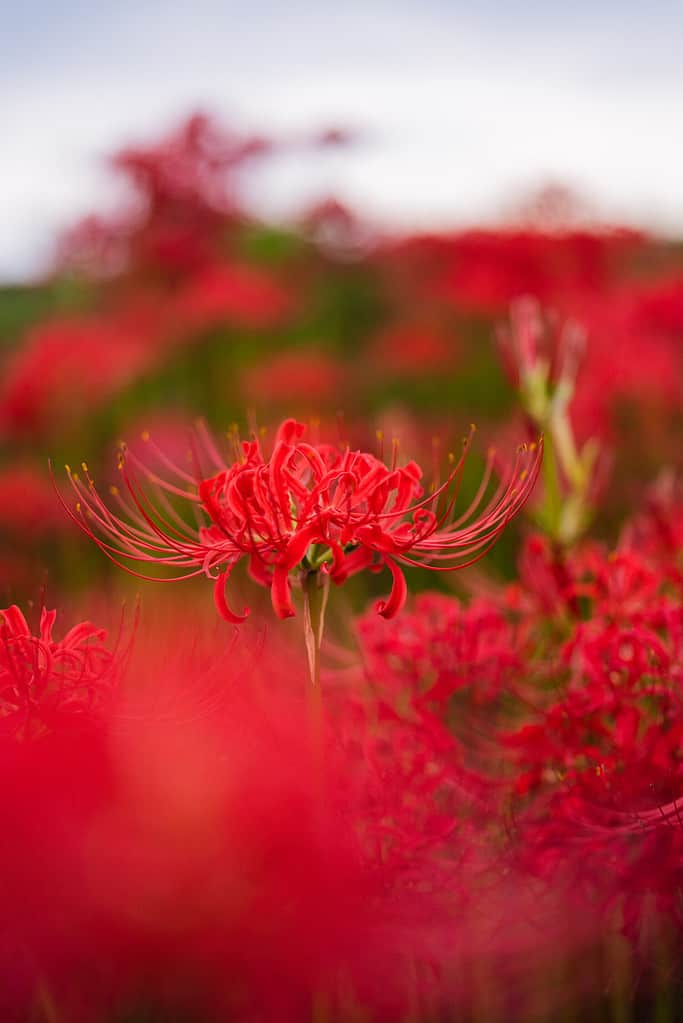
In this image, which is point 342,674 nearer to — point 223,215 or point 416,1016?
point 416,1016

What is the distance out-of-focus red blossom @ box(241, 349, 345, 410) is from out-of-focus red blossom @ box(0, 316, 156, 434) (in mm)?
270

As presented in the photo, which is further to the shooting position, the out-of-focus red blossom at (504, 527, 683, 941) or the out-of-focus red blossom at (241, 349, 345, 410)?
the out-of-focus red blossom at (241, 349, 345, 410)

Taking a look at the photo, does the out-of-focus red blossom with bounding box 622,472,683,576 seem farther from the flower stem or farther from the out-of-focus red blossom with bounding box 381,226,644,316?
the out-of-focus red blossom with bounding box 381,226,644,316

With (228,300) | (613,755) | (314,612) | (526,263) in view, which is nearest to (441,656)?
(613,755)

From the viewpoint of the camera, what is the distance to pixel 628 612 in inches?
41.6

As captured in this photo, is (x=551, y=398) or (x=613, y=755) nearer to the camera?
(x=613, y=755)

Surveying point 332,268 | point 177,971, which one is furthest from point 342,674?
point 332,268

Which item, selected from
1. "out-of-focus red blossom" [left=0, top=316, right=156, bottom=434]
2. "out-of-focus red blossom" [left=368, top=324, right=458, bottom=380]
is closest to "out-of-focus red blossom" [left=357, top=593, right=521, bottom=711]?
"out-of-focus red blossom" [left=0, top=316, right=156, bottom=434]

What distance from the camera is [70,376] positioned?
2521 mm

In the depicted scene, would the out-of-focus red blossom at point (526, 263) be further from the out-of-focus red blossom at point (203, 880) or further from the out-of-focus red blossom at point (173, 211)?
the out-of-focus red blossom at point (203, 880)

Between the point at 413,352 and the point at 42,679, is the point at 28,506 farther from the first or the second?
the point at 42,679

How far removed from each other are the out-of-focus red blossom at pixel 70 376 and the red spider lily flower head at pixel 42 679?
1.77 m

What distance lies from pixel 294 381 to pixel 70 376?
54 cm

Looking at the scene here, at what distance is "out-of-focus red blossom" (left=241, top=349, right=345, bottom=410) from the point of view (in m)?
2.54
